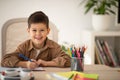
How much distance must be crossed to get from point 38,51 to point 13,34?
21.0 inches

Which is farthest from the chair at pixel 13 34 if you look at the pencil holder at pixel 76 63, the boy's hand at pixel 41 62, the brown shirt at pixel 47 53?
the pencil holder at pixel 76 63

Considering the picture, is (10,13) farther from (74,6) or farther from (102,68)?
(102,68)

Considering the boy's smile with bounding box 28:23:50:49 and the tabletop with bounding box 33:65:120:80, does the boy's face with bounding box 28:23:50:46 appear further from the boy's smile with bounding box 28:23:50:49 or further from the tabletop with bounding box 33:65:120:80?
the tabletop with bounding box 33:65:120:80

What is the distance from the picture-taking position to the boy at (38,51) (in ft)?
4.43

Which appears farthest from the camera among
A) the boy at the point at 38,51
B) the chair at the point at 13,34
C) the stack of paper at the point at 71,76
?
the chair at the point at 13,34

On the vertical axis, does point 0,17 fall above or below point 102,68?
above

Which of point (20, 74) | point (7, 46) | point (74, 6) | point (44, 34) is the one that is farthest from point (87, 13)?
point (20, 74)

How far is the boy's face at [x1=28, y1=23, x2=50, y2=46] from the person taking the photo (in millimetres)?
1439

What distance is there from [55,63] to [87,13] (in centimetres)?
151

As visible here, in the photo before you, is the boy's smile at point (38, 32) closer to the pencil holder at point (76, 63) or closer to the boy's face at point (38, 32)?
the boy's face at point (38, 32)

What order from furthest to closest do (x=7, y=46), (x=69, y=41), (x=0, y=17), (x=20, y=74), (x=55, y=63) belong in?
1. (x=69, y=41)
2. (x=0, y=17)
3. (x=7, y=46)
4. (x=55, y=63)
5. (x=20, y=74)

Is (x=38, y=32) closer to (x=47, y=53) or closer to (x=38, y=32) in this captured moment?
(x=38, y=32)

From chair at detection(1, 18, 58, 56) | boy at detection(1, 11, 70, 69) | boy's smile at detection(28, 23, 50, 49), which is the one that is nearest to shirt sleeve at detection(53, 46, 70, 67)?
boy at detection(1, 11, 70, 69)

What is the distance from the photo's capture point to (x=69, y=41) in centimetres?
279
